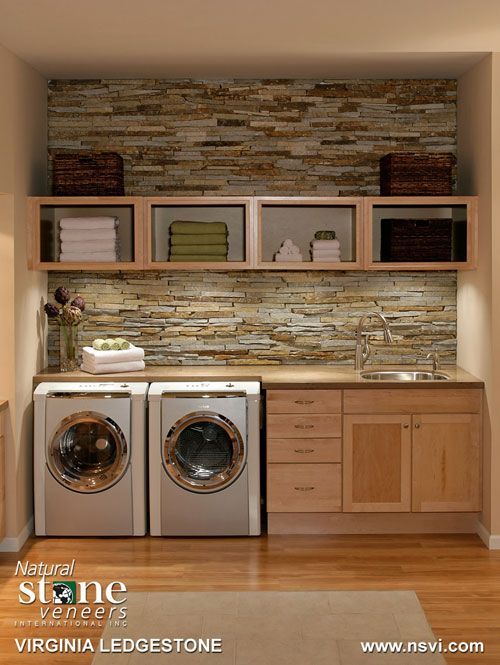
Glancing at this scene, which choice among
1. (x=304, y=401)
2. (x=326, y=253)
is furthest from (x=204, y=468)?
(x=326, y=253)

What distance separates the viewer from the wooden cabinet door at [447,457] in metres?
5.06

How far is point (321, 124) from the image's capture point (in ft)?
18.5

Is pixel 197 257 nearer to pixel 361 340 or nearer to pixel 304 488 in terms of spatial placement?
pixel 361 340

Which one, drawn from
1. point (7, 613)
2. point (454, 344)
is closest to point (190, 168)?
point (454, 344)

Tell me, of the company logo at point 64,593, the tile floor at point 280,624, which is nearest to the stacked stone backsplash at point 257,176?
the company logo at point 64,593

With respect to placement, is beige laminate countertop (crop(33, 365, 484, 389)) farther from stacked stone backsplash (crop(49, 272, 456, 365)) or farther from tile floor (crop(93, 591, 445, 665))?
tile floor (crop(93, 591, 445, 665))

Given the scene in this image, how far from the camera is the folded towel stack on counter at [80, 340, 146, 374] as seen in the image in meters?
5.23

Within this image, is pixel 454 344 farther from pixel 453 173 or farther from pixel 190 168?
pixel 190 168

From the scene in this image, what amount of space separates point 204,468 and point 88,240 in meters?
1.49

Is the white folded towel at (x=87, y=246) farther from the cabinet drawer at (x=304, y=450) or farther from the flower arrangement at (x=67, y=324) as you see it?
the cabinet drawer at (x=304, y=450)

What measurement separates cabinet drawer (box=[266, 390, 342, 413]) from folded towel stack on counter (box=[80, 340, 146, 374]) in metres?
0.85

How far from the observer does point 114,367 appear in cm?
528

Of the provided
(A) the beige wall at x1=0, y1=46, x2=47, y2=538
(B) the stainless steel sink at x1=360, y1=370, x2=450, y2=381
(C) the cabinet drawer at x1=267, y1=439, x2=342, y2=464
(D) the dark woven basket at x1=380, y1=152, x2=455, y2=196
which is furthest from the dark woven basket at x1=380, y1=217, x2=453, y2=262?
(A) the beige wall at x1=0, y1=46, x2=47, y2=538

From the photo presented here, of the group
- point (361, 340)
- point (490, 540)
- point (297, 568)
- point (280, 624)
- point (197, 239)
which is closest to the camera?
point (280, 624)
